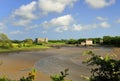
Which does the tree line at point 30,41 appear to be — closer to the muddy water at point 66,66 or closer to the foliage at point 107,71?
the muddy water at point 66,66

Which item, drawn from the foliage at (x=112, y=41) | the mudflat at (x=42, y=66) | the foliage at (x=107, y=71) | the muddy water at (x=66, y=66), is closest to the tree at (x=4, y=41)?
the mudflat at (x=42, y=66)

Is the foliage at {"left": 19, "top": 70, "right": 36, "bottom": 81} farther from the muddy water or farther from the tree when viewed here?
the tree

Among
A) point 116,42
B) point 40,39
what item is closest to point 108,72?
point 116,42

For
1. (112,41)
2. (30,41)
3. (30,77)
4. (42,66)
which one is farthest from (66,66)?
(112,41)

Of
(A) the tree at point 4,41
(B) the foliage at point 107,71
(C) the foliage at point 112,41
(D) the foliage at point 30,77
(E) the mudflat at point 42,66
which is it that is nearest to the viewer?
(D) the foliage at point 30,77

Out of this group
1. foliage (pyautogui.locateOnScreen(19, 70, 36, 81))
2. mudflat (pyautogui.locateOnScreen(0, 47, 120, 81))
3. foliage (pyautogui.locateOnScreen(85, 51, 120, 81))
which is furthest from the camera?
mudflat (pyautogui.locateOnScreen(0, 47, 120, 81))

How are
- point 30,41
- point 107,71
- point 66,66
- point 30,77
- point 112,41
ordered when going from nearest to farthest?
1. point 30,77
2. point 107,71
3. point 66,66
4. point 30,41
5. point 112,41

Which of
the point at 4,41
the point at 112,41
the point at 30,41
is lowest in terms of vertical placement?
the point at 112,41

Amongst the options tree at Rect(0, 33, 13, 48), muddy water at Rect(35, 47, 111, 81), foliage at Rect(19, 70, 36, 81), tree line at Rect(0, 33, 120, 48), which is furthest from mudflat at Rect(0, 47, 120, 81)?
tree line at Rect(0, 33, 120, 48)

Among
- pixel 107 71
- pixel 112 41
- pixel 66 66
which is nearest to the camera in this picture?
pixel 107 71

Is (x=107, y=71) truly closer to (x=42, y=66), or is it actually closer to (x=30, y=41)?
(x=42, y=66)

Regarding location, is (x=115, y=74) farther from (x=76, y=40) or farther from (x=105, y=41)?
(x=76, y=40)

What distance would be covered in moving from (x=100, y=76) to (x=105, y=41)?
124 metres

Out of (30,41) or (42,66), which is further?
(30,41)
